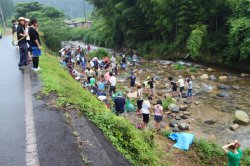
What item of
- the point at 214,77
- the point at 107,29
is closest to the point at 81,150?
the point at 214,77

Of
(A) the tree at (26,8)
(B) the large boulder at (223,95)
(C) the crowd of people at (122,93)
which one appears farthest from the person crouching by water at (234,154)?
(A) the tree at (26,8)

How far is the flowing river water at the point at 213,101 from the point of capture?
11.3 m

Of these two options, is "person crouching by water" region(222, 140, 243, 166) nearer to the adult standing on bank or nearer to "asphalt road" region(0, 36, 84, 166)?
"asphalt road" region(0, 36, 84, 166)

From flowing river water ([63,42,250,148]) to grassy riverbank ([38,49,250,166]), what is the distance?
169 centimetres

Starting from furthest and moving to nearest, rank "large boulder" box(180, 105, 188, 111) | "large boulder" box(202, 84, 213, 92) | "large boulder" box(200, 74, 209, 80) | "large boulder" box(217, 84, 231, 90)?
"large boulder" box(200, 74, 209, 80) → "large boulder" box(217, 84, 231, 90) → "large boulder" box(202, 84, 213, 92) → "large boulder" box(180, 105, 188, 111)

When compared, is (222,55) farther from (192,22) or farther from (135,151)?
(135,151)

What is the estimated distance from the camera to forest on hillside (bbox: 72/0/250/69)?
70.4 feet

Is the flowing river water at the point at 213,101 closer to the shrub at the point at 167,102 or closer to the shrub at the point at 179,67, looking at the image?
the shrub at the point at 179,67

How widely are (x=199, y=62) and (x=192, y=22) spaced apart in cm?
421

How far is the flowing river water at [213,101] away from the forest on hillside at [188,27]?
2168 millimetres

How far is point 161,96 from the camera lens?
16.8 m

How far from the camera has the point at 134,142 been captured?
21.0 ft

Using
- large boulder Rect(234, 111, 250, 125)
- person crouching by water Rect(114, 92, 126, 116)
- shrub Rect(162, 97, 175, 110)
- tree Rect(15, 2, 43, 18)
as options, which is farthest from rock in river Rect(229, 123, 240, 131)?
tree Rect(15, 2, 43, 18)

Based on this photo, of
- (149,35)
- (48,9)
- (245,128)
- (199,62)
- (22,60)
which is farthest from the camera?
(48,9)
